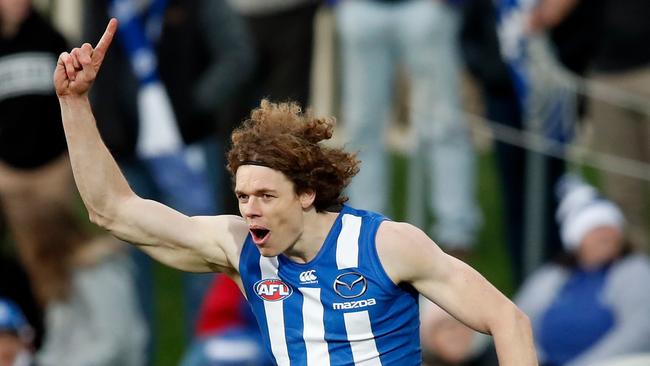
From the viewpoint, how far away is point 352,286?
5625mm

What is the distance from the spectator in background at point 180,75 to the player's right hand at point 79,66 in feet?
12.6

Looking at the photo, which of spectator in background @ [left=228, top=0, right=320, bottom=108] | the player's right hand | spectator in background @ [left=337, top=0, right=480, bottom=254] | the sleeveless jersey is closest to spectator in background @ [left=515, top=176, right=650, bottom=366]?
spectator in background @ [left=337, top=0, right=480, bottom=254]

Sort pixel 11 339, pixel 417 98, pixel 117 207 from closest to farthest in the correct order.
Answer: pixel 117 207
pixel 11 339
pixel 417 98

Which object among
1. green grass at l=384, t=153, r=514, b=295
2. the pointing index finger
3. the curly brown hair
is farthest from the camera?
green grass at l=384, t=153, r=514, b=295

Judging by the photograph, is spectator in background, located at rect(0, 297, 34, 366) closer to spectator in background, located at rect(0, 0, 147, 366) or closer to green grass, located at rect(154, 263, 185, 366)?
spectator in background, located at rect(0, 0, 147, 366)

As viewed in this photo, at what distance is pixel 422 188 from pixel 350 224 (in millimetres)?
4419

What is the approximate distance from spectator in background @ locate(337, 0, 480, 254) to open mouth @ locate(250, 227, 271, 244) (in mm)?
4382

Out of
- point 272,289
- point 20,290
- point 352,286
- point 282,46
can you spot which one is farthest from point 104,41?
point 282,46

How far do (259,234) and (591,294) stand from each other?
153 inches

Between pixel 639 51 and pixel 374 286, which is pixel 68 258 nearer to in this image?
pixel 639 51

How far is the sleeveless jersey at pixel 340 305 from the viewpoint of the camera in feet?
18.5

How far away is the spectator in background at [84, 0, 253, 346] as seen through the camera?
9.42 meters

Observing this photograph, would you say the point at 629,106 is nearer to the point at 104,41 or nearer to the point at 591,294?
the point at 591,294

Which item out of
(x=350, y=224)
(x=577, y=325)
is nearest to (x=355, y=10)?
(x=577, y=325)
